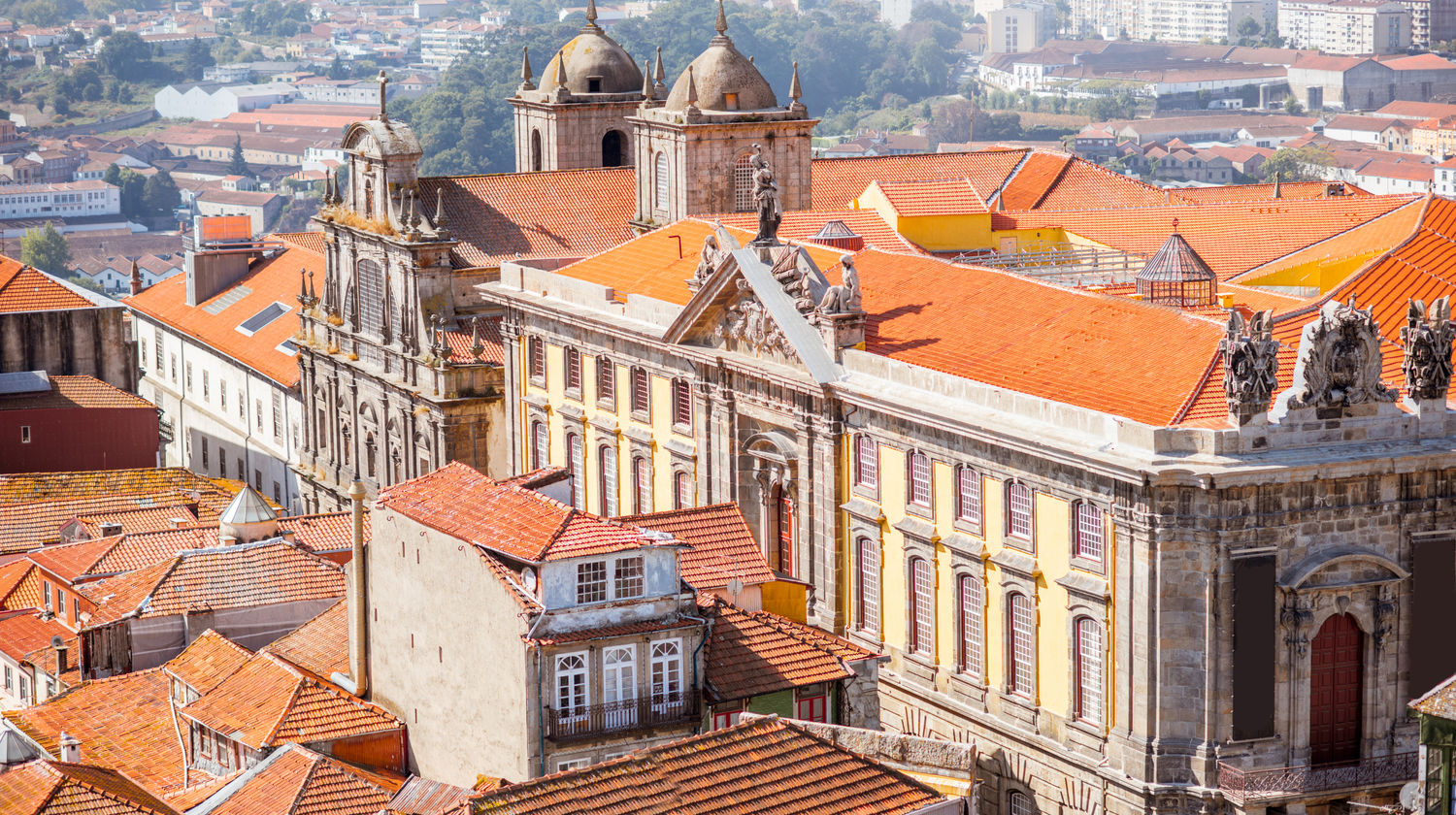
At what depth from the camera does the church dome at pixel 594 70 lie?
91.0 metres

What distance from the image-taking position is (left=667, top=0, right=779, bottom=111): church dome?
3110 inches

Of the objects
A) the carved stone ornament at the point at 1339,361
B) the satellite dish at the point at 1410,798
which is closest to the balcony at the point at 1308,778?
the satellite dish at the point at 1410,798

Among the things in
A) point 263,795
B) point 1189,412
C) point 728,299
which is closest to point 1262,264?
point 728,299

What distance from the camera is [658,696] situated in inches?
1737

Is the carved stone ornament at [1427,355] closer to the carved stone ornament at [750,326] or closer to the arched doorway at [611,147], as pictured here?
the carved stone ornament at [750,326]

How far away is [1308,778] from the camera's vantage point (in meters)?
43.9

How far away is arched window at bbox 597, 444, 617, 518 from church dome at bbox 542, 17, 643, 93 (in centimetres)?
2913

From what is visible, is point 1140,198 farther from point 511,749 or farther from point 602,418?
point 511,749

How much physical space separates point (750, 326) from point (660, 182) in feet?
81.8

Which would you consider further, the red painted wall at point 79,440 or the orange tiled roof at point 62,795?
the red painted wall at point 79,440

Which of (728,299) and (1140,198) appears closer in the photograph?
(728,299)

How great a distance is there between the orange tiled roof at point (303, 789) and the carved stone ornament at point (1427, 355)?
68.0ft

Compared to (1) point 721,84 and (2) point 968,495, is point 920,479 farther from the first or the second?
(1) point 721,84

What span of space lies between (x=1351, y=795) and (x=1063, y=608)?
254 inches
